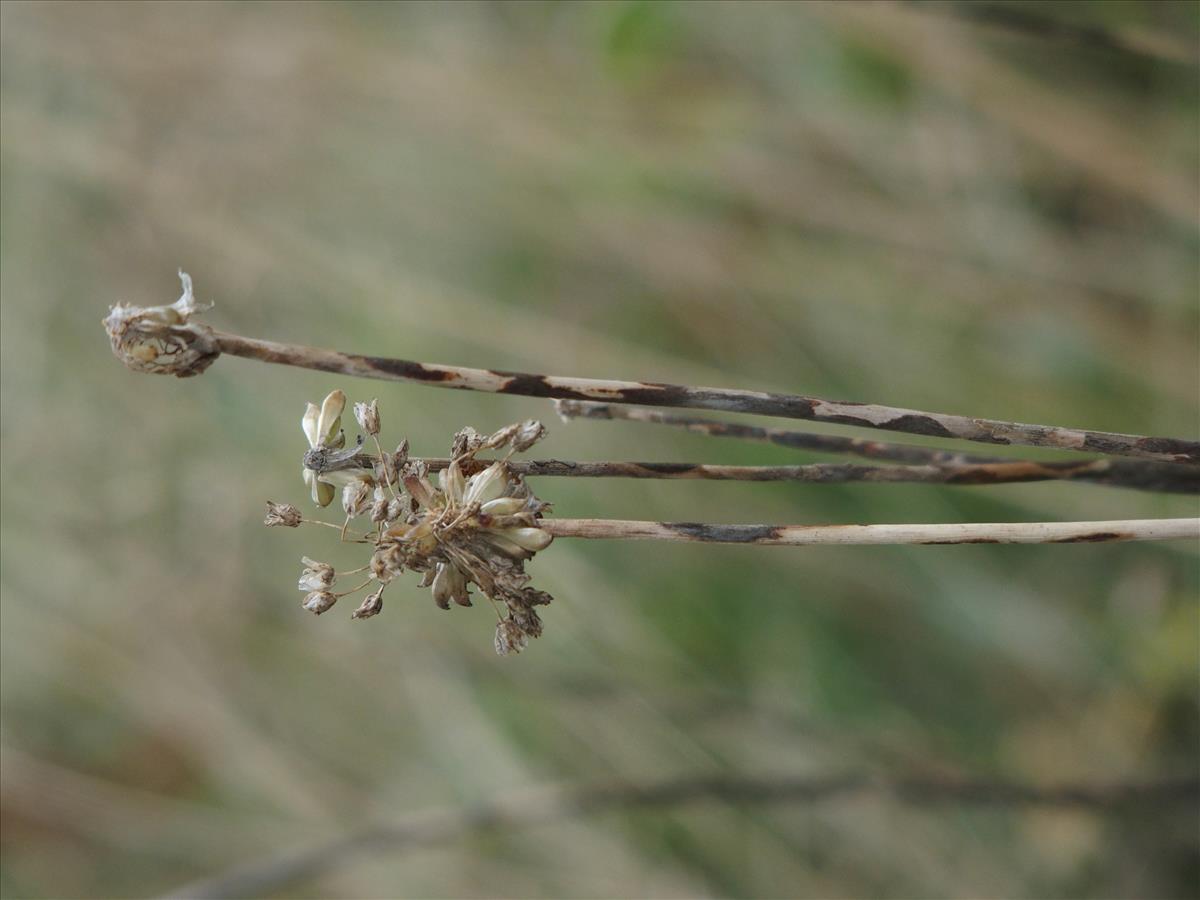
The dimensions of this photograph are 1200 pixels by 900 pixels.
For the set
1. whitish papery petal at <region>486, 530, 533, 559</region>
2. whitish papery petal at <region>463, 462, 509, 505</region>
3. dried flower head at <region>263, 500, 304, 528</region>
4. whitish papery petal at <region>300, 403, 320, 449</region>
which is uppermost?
whitish papery petal at <region>300, 403, 320, 449</region>

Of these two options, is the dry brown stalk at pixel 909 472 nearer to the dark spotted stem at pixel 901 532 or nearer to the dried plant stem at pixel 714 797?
the dark spotted stem at pixel 901 532

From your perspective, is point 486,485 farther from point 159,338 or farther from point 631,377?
point 631,377

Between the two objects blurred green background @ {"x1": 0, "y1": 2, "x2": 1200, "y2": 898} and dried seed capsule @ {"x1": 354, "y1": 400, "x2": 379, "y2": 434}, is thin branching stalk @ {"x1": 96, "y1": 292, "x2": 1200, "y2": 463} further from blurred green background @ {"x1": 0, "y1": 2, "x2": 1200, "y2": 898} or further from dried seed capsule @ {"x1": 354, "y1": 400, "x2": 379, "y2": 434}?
blurred green background @ {"x1": 0, "y1": 2, "x2": 1200, "y2": 898}

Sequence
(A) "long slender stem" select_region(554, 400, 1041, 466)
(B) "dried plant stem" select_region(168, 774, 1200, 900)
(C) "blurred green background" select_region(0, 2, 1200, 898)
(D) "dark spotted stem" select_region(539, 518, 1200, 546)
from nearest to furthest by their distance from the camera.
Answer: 1. (D) "dark spotted stem" select_region(539, 518, 1200, 546)
2. (A) "long slender stem" select_region(554, 400, 1041, 466)
3. (B) "dried plant stem" select_region(168, 774, 1200, 900)
4. (C) "blurred green background" select_region(0, 2, 1200, 898)

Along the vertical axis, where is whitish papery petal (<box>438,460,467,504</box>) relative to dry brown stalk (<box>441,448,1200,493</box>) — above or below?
below

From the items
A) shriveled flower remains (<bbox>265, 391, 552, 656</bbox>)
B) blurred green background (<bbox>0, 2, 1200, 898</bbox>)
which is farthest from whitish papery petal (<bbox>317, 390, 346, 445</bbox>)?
blurred green background (<bbox>0, 2, 1200, 898</bbox>)

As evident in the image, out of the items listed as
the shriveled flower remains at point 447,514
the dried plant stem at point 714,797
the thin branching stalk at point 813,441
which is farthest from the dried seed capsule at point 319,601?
the dried plant stem at point 714,797

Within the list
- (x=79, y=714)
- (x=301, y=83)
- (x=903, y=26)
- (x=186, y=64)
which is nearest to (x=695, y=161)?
(x=903, y=26)
